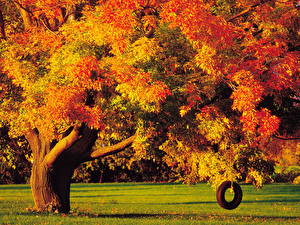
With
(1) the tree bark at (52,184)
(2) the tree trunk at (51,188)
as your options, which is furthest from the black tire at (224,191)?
(2) the tree trunk at (51,188)

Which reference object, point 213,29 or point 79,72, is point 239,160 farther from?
point 79,72

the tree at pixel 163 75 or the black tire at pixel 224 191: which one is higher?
the tree at pixel 163 75

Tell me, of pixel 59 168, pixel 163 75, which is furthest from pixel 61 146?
pixel 163 75

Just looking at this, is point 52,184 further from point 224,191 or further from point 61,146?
point 224,191

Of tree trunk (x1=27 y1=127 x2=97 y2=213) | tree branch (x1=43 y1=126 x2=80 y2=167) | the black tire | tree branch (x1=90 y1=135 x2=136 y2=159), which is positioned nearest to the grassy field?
the black tire

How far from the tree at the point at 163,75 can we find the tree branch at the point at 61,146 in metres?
0.06

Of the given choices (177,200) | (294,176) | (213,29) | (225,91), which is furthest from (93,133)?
(294,176)

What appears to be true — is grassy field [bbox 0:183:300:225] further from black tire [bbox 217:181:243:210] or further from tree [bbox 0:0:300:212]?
tree [bbox 0:0:300:212]

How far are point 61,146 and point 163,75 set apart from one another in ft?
21.5

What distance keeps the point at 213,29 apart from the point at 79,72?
14.1ft

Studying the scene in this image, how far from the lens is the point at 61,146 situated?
23.6 metres

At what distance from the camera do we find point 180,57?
19.8m

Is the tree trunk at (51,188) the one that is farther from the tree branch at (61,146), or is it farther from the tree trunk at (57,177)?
the tree branch at (61,146)

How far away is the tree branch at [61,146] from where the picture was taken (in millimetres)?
23011
